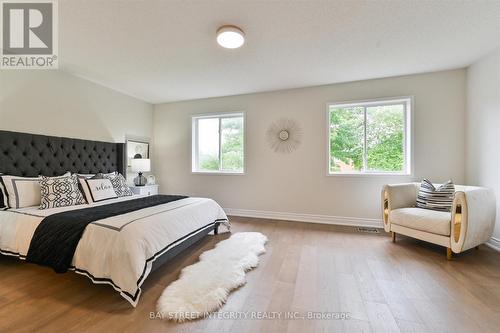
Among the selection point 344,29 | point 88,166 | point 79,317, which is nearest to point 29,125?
point 88,166

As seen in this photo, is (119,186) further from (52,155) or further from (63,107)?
(63,107)

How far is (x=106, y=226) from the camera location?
1.73 m

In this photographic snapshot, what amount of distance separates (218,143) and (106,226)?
307 cm

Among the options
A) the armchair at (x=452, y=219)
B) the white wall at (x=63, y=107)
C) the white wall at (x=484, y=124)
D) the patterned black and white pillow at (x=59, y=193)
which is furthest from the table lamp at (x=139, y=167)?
the white wall at (x=484, y=124)

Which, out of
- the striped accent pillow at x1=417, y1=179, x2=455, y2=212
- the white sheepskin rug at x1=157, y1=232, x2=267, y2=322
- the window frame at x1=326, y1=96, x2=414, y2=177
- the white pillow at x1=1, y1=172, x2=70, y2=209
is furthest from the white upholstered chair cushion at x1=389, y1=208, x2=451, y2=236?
the white pillow at x1=1, y1=172, x2=70, y2=209

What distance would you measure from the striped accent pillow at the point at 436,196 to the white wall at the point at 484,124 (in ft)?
1.70

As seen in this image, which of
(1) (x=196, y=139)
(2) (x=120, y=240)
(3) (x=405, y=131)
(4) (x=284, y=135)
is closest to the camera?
(2) (x=120, y=240)

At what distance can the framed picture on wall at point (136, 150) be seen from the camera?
4273 mm

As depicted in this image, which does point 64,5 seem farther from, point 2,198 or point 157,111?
point 157,111

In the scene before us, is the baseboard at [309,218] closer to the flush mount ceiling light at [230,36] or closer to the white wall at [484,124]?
the white wall at [484,124]

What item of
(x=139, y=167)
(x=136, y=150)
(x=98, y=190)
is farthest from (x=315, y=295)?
(x=136, y=150)

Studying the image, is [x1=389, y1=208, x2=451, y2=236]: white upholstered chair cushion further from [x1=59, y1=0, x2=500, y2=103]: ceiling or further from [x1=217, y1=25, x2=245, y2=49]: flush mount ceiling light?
[x1=217, y1=25, x2=245, y2=49]: flush mount ceiling light

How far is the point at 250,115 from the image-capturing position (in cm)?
425

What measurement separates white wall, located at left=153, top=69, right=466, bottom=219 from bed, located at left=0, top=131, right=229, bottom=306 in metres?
1.34
